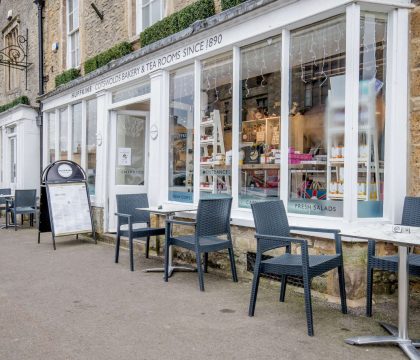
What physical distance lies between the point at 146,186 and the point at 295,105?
4266 mm

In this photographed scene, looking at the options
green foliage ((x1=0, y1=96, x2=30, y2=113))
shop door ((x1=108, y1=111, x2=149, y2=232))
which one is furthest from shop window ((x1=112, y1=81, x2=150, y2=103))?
green foliage ((x1=0, y1=96, x2=30, y2=113))

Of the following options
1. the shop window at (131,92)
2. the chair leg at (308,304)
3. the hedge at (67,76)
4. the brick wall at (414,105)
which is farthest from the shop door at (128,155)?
the chair leg at (308,304)

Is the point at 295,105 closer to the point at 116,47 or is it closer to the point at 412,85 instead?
the point at 412,85

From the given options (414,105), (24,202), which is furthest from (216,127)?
(24,202)

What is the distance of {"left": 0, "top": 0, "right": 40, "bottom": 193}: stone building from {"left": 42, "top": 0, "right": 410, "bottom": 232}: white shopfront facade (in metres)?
4.64

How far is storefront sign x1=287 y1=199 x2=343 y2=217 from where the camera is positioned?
15.3ft

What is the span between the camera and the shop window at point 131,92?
7.70 m

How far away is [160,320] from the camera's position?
3.88m

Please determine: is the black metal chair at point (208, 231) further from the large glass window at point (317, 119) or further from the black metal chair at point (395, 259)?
the black metal chair at point (395, 259)

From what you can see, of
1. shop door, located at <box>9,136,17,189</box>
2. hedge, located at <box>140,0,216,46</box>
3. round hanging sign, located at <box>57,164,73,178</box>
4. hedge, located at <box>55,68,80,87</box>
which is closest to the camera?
hedge, located at <box>140,0,216,46</box>

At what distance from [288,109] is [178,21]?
8.65 ft

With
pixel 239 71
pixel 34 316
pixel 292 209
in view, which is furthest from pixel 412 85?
pixel 34 316

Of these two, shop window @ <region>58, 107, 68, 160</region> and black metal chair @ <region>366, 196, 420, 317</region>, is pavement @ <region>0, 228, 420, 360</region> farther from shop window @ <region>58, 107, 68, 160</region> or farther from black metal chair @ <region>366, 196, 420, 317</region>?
shop window @ <region>58, 107, 68, 160</region>

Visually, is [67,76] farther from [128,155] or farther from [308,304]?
[308,304]
